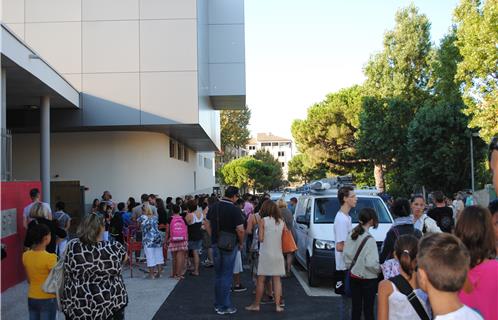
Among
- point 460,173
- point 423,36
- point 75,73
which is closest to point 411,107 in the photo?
point 423,36

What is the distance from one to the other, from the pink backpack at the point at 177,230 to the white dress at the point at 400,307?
818 cm

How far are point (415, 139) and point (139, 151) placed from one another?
19017mm

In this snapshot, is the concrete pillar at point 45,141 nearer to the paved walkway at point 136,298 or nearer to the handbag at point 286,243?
the paved walkway at point 136,298

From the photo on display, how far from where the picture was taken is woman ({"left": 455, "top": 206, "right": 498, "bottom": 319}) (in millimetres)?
2871

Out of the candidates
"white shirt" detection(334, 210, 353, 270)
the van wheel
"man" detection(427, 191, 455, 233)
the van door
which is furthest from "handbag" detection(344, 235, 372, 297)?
the van door

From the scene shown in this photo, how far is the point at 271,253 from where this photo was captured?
8.14 metres

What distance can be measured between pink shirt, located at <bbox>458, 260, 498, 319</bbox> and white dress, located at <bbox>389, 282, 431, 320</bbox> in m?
0.73

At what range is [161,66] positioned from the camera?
17.7 metres

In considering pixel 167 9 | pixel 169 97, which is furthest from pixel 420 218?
pixel 167 9

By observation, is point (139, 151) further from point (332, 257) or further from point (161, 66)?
point (332, 257)

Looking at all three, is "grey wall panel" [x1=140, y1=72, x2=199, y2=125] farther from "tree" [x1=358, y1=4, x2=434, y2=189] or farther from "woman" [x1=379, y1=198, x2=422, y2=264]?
"tree" [x1=358, y1=4, x2=434, y2=189]

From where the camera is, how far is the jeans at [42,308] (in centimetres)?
518

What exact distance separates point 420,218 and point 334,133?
45030 millimetres

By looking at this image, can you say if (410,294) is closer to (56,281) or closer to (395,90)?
(56,281)
